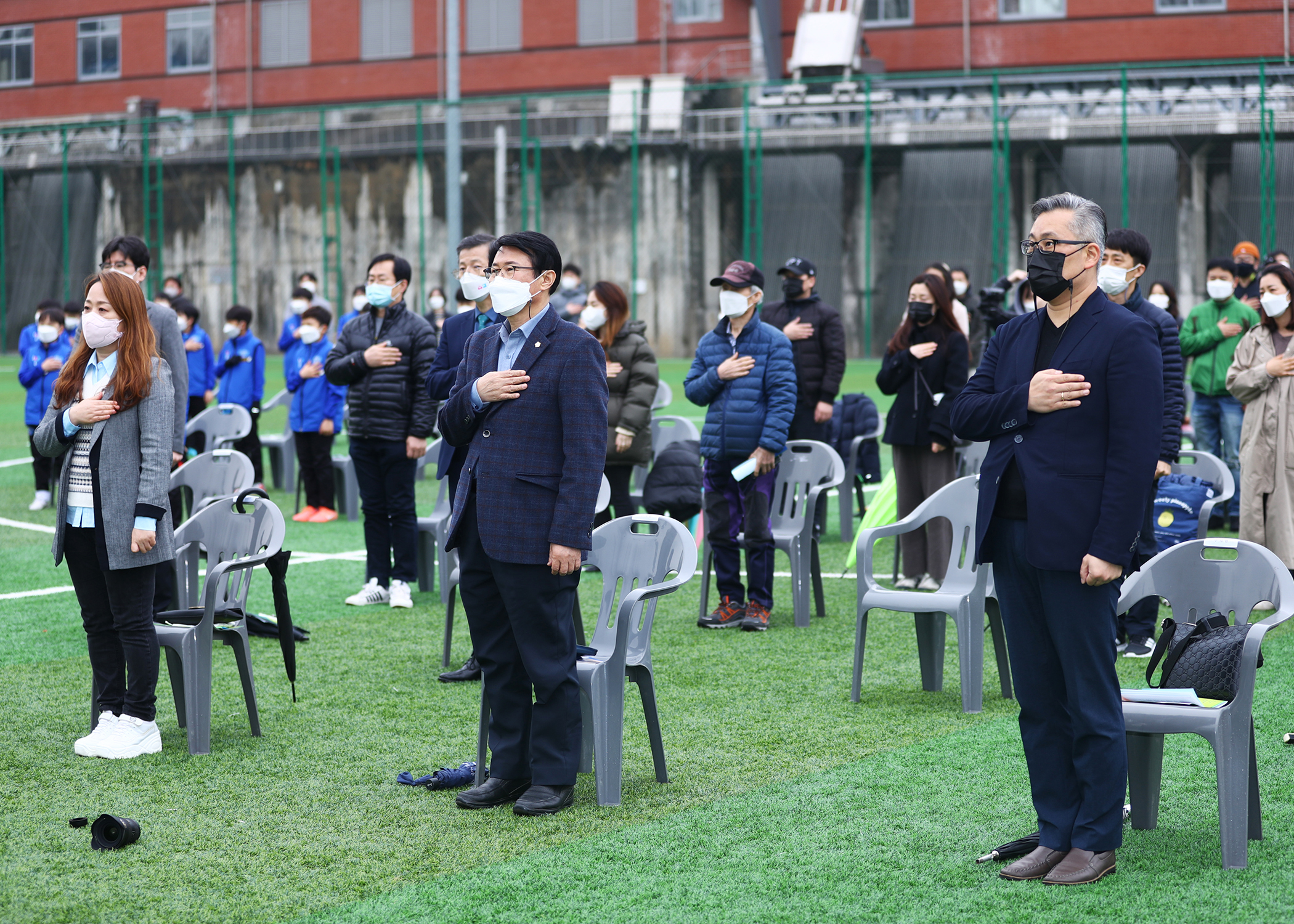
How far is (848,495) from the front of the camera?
11.3 m

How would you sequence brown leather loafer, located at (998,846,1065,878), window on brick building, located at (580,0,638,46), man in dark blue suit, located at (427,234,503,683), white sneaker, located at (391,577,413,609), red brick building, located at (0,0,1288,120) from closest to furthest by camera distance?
brown leather loafer, located at (998,846,1065,878) < man in dark blue suit, located at (427,234,503,683) < white sneaker, located at (391,577,413,609) < red brick building, located at (0,0,1288,120) < window on brick building, located at (580,0,638,46)

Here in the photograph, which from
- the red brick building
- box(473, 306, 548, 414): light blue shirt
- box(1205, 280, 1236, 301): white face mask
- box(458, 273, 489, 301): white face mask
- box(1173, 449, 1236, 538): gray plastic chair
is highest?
the red brick building

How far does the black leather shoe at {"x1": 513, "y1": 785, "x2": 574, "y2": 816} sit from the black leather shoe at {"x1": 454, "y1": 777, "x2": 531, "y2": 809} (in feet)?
0.28

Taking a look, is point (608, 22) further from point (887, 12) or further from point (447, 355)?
point (447, 355)

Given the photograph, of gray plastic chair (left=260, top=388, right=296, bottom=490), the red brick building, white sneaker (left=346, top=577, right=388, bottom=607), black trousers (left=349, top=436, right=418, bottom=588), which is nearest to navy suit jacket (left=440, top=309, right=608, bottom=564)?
black trousers (left=349, top=436, right=418, bottom=588)

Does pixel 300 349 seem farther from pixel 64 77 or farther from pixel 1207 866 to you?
pixel 64 77

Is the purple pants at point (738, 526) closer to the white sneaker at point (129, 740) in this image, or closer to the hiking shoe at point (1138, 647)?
the hiking shoe at point (1138, 647)

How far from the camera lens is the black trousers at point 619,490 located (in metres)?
9.51

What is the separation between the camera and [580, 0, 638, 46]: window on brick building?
122ft

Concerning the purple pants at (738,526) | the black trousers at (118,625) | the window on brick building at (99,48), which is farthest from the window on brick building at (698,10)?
the black trousers at (118,625)

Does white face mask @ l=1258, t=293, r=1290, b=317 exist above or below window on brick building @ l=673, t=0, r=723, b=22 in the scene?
below

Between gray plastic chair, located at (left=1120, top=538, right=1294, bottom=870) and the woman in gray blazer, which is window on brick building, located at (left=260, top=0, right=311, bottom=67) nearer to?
the woman in gray blazer

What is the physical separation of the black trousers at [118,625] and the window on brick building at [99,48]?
4041 centimetres

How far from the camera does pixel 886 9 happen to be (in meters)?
35.7
